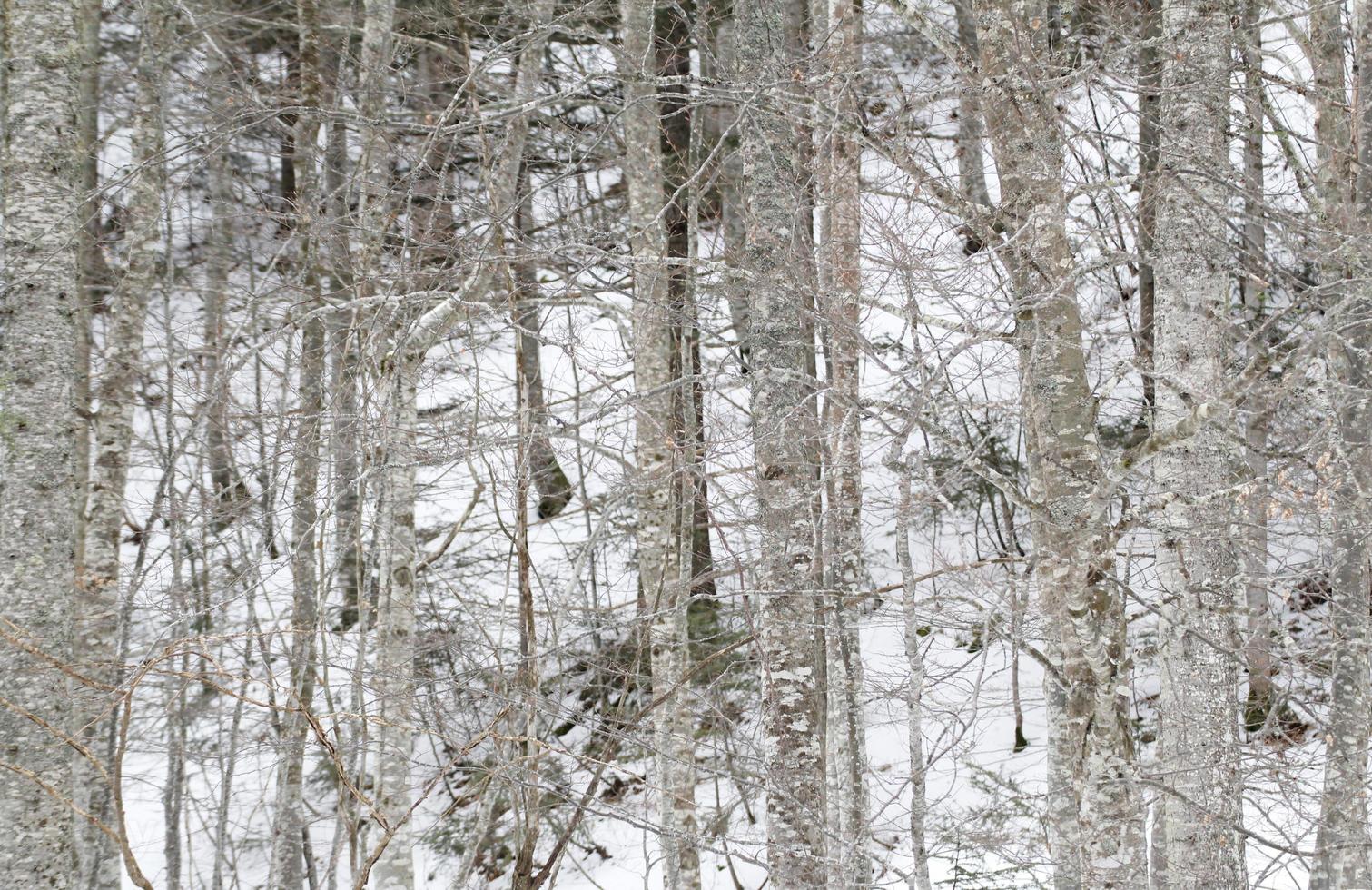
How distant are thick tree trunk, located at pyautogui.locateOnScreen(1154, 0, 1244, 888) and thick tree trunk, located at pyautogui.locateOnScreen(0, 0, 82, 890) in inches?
220

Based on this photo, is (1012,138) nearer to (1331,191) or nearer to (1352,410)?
(1352,410)

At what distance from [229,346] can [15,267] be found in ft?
4.42

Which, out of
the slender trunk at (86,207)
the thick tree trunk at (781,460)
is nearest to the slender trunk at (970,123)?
the thick tree trunk at (781,460)

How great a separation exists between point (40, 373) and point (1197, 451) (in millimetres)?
6248

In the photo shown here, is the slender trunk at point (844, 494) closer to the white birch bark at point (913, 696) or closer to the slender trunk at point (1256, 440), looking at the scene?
the white birch bark at point (913, 696)

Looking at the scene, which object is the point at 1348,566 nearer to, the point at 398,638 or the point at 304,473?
the point at 398,638

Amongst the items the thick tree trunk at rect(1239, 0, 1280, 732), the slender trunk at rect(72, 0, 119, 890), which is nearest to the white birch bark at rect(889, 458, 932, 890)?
the thick tree trunk at rect(1239, 0, 1280, 732)

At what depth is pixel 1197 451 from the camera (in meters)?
6.24

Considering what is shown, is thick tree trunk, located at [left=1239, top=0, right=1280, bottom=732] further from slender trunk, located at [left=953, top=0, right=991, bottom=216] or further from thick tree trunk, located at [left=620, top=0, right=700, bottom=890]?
thick tree trunk, located at [left=620, top=0, right=700, bottom=890]

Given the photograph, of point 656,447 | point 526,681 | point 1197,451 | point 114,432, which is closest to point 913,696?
point 526,681

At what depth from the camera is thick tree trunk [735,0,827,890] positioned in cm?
553

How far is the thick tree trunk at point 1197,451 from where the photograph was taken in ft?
18.9

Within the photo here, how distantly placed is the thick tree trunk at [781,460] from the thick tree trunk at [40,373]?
10.8 feet

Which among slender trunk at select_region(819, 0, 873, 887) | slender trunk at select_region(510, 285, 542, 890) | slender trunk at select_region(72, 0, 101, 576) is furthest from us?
slender trunk at select_region(72, 0, 101, 576)
